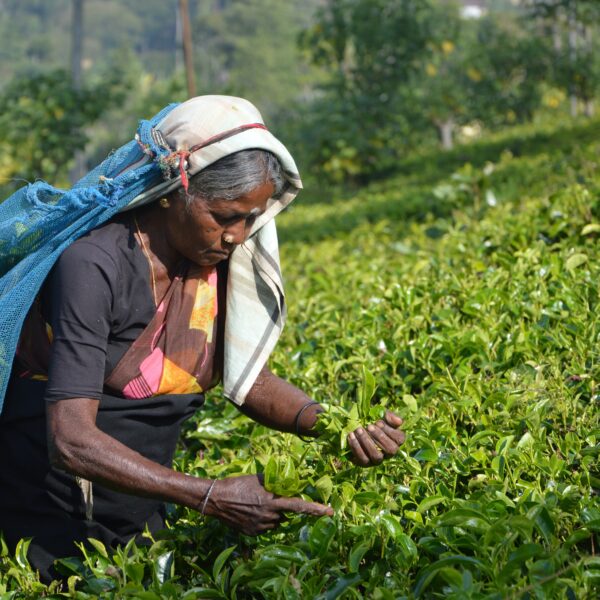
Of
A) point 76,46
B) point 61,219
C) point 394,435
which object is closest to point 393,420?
point 394,435

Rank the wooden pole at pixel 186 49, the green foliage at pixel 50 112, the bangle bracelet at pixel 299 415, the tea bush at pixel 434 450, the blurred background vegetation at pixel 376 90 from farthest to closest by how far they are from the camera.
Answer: the wooden pole at pixel 186 49
the blurred background vegetation at pixel 376 90
the green foliage at pixel 50 112
the bangle bracelet at pixel 299 415
the tea bush at pixel 434 450

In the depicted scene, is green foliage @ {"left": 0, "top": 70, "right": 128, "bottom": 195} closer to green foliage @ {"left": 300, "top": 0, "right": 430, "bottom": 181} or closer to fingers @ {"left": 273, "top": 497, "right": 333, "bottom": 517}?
green foliage @ {"left": 300, "top": 0, "right": 430, "bottom": 181}

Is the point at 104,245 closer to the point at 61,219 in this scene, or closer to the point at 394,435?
the point at 61,219

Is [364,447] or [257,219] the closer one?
[364,447]

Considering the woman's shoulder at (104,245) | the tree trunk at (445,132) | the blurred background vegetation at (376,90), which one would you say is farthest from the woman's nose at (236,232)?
the tree trunk at (445,132)

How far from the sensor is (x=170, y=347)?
2467 millimetres

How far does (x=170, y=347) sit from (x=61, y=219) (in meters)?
0.43

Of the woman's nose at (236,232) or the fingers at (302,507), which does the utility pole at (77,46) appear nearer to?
the woman's nose at (236,232)

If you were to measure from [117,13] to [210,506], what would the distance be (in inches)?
4254

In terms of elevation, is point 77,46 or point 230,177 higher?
point 230,177

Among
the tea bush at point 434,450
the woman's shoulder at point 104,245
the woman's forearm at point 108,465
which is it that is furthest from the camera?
the woman's shoulder at point 104,245

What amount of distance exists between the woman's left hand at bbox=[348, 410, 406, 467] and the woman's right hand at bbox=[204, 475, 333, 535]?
0.19 metres

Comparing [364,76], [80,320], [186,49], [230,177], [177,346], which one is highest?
[230,177]

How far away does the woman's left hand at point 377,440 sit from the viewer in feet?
7.33
